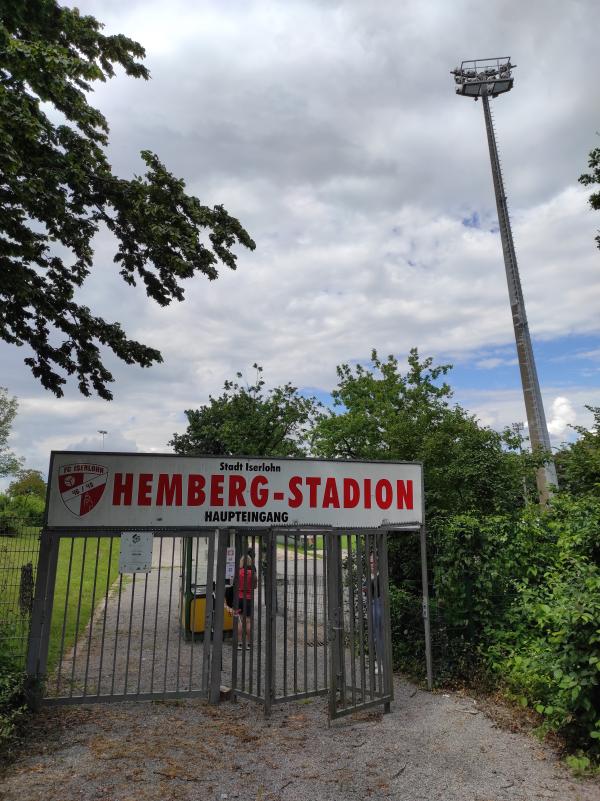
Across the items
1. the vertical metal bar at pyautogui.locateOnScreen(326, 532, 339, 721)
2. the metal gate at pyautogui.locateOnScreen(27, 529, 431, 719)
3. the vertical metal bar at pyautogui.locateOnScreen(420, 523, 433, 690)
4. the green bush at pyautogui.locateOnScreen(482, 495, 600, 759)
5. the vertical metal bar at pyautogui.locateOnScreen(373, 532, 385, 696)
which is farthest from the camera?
the vertical metal bar at pyautogui.locateOnScreen(420, 523, 433, 690)

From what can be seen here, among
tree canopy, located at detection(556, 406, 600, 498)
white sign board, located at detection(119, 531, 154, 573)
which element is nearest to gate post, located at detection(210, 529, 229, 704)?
white sign board, located at detection(119, 531, 154, 573)

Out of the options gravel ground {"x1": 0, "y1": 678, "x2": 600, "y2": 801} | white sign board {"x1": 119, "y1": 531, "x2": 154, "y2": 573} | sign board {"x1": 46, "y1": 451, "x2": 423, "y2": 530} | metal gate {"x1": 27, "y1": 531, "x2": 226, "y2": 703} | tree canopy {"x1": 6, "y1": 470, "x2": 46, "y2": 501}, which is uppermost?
tree canopy {"x1": 6, "y1": 470, "x2": 46, "y2": 501}

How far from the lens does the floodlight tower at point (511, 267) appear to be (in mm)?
22984

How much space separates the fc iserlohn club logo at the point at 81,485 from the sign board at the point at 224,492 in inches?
0.5

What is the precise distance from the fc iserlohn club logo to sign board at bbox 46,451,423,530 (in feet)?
0.04

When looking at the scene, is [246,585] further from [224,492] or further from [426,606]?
[426,606]

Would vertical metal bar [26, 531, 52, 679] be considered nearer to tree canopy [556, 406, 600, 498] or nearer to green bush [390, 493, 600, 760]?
green bush [390, 493, 600, 760]

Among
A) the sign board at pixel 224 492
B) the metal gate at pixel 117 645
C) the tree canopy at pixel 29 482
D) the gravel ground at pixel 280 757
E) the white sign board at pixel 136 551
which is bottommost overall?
the gravel ground at pixel 280 757

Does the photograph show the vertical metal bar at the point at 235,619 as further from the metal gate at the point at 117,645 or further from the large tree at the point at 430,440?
the large tree at the point at 430,440

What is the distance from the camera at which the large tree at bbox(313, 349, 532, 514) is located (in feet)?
33.6

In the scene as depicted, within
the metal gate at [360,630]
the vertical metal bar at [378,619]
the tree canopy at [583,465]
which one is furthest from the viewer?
the tree canopy at [583,465]

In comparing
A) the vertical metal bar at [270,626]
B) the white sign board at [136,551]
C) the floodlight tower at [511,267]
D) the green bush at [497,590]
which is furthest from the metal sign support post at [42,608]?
the floodlight tower at [511,267]

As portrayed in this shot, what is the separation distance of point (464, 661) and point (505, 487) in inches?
154

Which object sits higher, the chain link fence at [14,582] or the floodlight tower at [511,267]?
the floodlight tower at [511,267]
